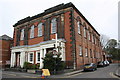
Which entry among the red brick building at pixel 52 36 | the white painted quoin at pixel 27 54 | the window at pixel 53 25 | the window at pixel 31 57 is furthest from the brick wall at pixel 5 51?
the window at pixel 53 25

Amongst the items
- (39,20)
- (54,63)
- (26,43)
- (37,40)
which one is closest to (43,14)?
(39,20)

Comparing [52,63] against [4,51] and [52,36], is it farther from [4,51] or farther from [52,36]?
[4,51]

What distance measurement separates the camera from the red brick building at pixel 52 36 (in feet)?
65.9

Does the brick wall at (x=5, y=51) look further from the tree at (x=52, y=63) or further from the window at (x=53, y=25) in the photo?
the tree at (x=52, y=63)

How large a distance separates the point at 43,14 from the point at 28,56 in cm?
883

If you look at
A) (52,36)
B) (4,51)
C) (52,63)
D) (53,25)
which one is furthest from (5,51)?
(52,63)

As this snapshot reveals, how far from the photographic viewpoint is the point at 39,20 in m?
25.7

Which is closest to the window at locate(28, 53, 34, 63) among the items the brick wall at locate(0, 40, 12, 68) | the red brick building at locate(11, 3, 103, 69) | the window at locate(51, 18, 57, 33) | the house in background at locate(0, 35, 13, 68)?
the red brick building at locate(11, 3, 103, 69)

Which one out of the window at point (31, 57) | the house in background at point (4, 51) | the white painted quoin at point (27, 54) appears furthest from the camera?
the house in background at point (4, 51)

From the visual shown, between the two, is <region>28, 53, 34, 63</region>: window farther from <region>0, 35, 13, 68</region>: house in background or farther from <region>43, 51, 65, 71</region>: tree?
<region>43, 51, 65, 71</region>: tree

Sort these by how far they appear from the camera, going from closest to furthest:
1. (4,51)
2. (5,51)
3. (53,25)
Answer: (53,25)
(4,51)
(5,51)

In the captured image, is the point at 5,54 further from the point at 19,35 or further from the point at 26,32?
the point at 26,32

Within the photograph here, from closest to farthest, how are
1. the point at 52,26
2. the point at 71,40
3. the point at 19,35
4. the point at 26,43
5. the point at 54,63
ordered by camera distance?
1. the point at 54,63
2. the point at 71,40
3. the point at 52,26
4. the point at 26,43
5. the point at 19,35

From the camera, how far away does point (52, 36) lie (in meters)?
22.5
